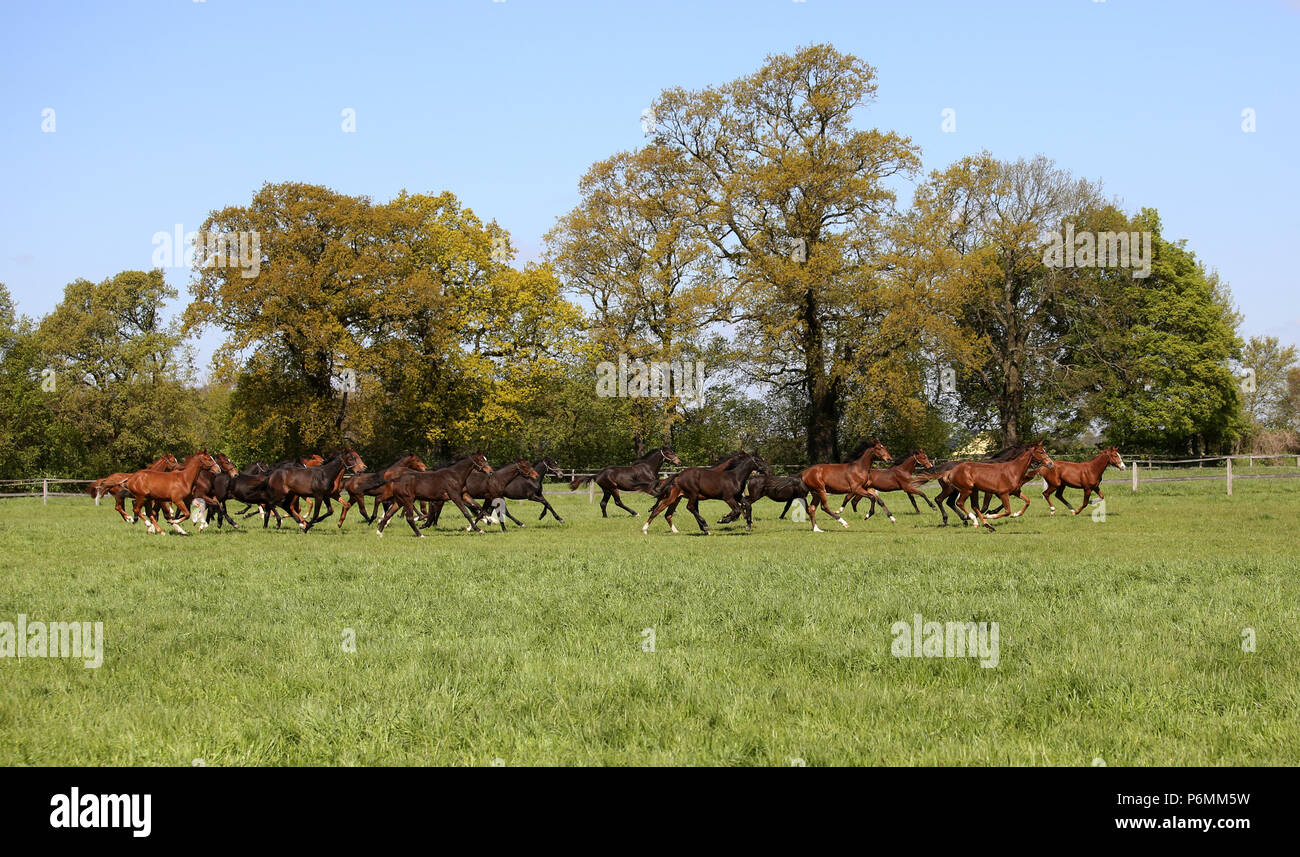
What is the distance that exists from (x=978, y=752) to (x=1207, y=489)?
1257 inches

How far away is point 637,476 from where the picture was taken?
2836 cm

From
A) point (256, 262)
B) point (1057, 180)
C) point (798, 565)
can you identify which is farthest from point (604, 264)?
point (798, 565)

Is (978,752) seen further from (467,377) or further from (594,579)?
(467,377)

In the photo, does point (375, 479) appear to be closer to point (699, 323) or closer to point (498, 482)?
point (498, 482)

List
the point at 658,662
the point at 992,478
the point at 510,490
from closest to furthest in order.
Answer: the point at 658,662
the point at 992,478
the point at 510,490

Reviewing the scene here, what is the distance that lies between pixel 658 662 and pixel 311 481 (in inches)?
663

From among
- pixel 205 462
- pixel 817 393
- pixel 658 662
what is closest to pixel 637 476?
pixel 205 462

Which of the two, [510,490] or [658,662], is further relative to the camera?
[510,490]

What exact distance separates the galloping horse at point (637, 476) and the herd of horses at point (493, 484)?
3.28 metres

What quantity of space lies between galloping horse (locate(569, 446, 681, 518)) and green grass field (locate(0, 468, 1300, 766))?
458 inches

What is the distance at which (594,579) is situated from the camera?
12539mm

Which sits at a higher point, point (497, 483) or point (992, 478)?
point (992, 478)
